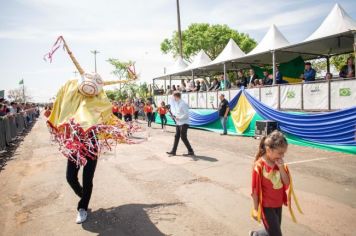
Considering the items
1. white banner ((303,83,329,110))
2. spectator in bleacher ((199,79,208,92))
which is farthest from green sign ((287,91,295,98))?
spectator in bleacher ((199,79,208,92))

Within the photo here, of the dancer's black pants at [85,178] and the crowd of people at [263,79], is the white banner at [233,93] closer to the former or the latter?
the crowd of people at [263,79]

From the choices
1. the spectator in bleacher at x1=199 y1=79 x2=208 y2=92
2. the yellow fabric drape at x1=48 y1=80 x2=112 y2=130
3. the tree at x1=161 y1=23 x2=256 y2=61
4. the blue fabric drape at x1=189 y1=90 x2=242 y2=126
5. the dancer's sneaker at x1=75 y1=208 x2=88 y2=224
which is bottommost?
the dancer's sneaker at x1=75 y1=208 x2=88 y2=224

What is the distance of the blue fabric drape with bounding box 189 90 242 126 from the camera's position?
14.4 metres

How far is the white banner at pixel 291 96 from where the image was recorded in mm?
11414

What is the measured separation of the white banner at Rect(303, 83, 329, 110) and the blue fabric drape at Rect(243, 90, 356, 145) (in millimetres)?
773

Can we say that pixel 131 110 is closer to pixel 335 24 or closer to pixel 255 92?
pixel 255 92

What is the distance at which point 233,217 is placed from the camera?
421 centimetres

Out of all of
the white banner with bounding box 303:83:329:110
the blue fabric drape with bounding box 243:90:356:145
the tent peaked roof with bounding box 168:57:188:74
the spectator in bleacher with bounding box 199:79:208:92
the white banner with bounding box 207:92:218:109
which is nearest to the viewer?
the blue fabric drape with bounding box 243:90:356:145

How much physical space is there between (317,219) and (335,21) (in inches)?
387

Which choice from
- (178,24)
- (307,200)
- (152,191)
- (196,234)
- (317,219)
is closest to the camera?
(196,234)

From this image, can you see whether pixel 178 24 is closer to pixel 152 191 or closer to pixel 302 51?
pixel 302 51

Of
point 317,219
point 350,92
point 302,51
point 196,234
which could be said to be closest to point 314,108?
point 350,92

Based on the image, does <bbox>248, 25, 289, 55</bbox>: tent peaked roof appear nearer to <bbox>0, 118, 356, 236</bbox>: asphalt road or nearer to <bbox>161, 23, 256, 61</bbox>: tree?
<bbox>0, 118, 356, 236</bbox>: asphalt road

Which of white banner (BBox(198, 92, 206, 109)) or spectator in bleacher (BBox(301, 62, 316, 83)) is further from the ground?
spectator in bleacher (BBox(301, 62, 316, 83))
